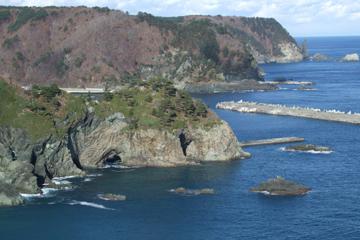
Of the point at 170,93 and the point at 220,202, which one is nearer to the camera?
the point at 220,202

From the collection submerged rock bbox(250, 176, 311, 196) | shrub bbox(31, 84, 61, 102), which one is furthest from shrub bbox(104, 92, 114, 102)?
submerged rock bbox(250, 176, 311, 196)

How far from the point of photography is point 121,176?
125188 millimetres

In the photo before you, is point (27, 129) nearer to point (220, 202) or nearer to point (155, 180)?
point (155, 180)

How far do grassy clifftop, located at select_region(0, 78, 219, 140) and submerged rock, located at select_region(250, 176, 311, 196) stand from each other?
1042 inches

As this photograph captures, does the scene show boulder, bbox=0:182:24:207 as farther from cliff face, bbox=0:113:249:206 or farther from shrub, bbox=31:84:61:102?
shrub, bbox=31:84:61:102

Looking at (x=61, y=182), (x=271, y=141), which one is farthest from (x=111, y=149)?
(x=271, y=141)

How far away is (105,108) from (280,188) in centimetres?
3916

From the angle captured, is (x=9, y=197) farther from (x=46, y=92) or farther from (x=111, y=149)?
(x=111, y=149)

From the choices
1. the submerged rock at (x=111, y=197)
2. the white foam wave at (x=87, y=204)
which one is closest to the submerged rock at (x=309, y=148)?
the submerged rock at (x=111, y=197)

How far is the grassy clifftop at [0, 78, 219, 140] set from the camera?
122 m

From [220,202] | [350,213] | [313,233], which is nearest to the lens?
[313,233]

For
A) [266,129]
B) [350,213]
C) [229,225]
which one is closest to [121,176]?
[229,225]

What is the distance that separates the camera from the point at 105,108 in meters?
137

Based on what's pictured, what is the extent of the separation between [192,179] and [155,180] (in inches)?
235
